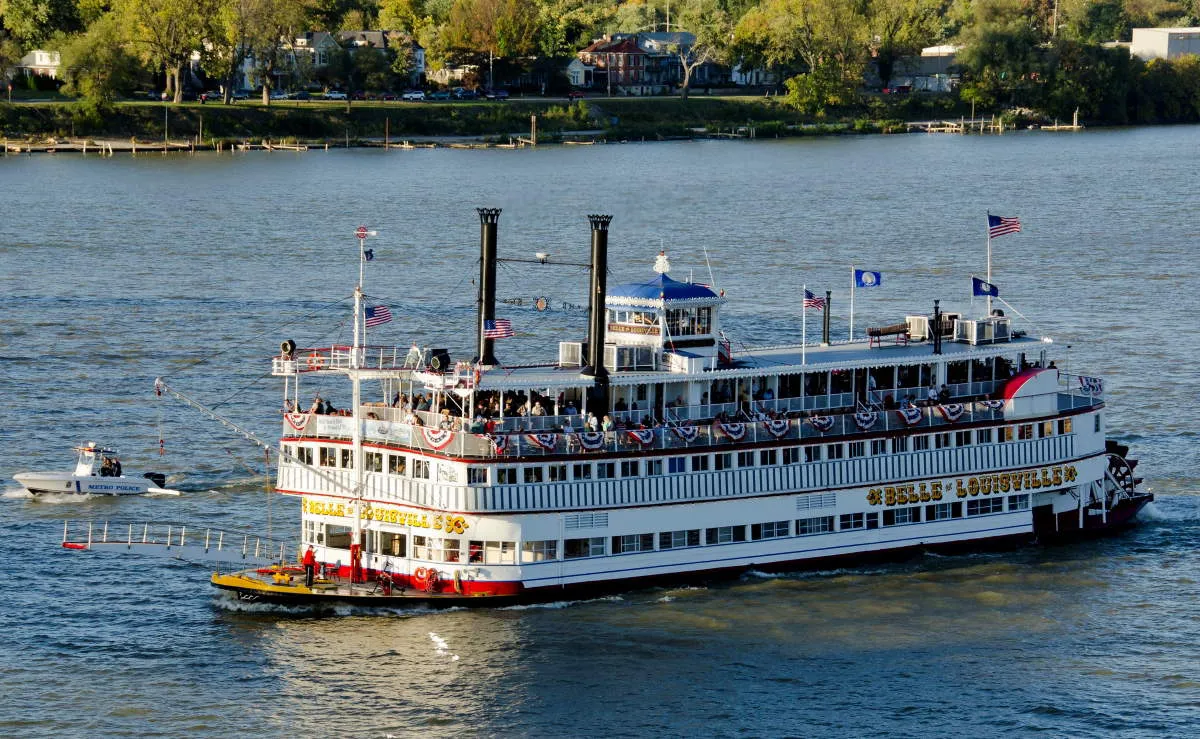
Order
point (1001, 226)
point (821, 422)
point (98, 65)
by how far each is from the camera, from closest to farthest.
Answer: point (821, 422), point (1001, 226), point (98, 65)

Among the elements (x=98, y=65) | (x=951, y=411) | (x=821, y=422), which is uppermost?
(x=98, y=65)

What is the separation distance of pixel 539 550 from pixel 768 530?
665 centimetres

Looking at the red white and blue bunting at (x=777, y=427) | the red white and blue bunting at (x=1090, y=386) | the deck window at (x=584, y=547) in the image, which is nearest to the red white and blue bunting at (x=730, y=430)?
the red white and blue bunting at (x=777, y=427)

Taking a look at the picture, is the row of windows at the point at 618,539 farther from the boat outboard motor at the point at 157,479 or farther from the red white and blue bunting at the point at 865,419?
the boat outboard motor at the point at 157,479

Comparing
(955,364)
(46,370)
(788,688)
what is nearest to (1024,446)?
(955,364)

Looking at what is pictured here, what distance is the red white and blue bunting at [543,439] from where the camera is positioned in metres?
50.2

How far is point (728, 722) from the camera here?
43875mm

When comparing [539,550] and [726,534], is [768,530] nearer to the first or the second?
[726,534]

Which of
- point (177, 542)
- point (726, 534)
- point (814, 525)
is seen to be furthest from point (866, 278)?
point (177, 542)

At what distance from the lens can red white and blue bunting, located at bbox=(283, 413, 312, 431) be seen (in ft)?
169

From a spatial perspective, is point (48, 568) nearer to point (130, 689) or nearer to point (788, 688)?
point (130, 689)

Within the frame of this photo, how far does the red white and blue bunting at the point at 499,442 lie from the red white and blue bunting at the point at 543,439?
1.96ft

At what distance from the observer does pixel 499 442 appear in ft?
164

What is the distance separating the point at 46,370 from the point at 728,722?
4631 cm
